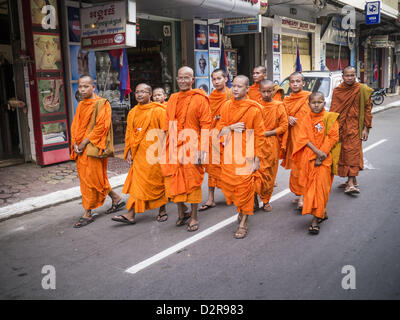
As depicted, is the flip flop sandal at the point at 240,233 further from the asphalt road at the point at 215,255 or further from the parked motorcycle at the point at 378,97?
the parked motorcycle at the point at 378,97

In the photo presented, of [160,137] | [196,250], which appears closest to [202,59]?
[160,137]

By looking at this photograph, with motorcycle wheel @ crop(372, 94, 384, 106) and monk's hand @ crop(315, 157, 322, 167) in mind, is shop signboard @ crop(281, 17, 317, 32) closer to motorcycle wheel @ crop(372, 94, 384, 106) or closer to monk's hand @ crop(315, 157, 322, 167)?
motorcycle wheel @ crop(372, 94, 384, 106)

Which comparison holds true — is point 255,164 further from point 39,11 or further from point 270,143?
point 39,11

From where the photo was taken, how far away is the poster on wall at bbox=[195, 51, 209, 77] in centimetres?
1294

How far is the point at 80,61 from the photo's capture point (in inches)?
360

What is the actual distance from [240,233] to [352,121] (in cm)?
297

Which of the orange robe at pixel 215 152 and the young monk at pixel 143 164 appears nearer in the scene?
the young monk at pixel 143 164

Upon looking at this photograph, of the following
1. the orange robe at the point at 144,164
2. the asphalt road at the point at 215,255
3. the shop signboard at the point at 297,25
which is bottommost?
the asphalt road at the point at 215,255

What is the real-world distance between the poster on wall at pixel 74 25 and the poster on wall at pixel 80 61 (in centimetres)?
18

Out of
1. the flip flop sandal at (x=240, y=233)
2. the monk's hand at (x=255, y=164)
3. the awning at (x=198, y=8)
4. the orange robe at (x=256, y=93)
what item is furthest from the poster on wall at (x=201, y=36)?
the flip flop sandal at (x=240, y=233)

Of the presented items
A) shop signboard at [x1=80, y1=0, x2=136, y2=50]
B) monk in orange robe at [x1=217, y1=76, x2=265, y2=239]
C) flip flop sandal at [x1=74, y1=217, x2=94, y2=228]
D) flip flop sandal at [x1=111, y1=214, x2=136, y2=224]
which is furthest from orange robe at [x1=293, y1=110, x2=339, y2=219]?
shop signboard at [x1=80, y1=0, x2=136, y2=50]

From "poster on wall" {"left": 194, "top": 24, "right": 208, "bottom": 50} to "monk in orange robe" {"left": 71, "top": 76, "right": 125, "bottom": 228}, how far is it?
7.86m

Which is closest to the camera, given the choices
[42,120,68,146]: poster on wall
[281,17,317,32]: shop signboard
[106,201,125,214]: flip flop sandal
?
Result: [106,201,125,214]: flip flop sandal

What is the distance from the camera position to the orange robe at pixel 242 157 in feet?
15.8
